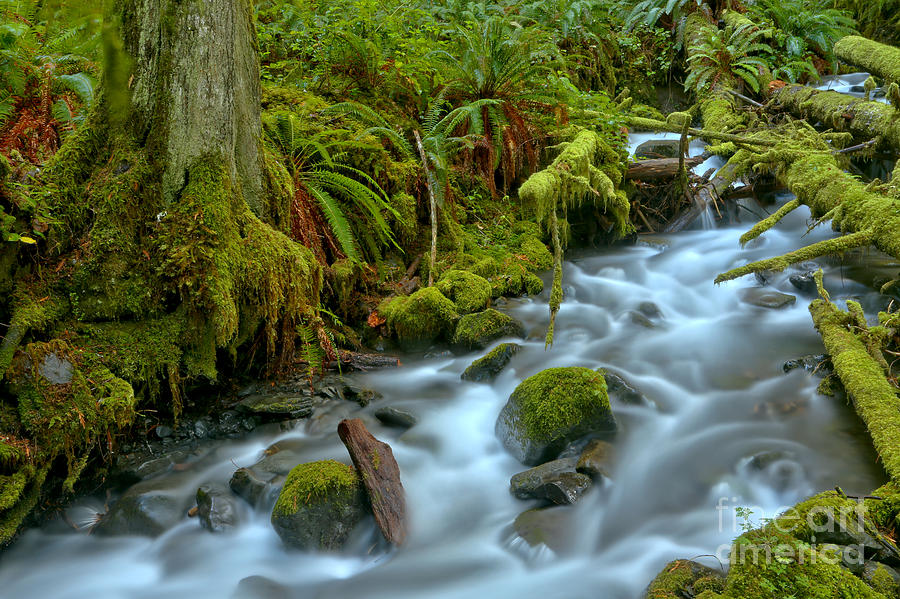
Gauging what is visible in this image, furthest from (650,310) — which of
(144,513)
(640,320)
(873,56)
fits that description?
(144,513)

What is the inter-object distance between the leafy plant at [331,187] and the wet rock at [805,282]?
4169 mm

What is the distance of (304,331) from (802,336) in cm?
435

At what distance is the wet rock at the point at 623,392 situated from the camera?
4.71 metres

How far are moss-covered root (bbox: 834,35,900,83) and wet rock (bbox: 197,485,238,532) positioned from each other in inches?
320

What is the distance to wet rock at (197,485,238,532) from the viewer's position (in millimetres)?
3742

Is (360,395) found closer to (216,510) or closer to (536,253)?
(216,510)

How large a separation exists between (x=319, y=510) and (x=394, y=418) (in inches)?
48.7

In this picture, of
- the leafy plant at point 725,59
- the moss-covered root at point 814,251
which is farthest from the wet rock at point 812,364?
the leafy plant at point 725,59

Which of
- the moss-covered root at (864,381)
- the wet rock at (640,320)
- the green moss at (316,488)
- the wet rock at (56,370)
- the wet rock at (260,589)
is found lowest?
the wet rock at (640,320)

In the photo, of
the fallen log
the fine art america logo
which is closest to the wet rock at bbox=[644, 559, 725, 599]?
the fine art america logo

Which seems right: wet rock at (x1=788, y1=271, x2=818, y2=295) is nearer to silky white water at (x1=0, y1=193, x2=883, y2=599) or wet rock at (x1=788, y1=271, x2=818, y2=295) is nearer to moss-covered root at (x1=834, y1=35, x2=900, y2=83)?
silky white water at (x1=0, y1=193, x2=883, y2=599)

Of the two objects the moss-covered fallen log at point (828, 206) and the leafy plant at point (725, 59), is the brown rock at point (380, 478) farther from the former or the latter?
the leafy plant at point (725, 59)

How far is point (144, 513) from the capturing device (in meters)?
3.75

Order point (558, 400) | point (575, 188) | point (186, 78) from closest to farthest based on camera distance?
point (186, 78) < point (558, 400) < point (575, 188)
